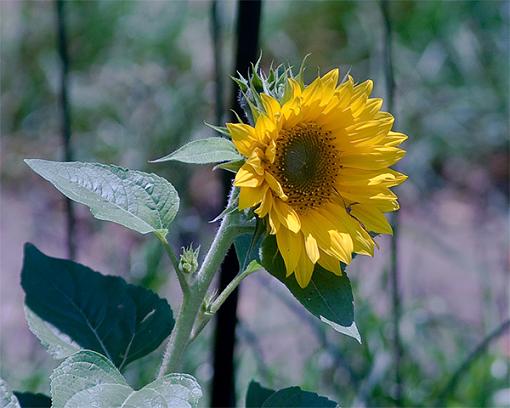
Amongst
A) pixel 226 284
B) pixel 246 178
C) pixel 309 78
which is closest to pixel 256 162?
pixel 246 178

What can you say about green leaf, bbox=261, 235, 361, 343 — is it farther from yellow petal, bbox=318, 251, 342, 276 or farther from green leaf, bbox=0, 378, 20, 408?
green leaf, bbox=0, 378, 20, 408

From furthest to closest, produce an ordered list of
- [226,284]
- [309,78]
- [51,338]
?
1. [309,78]
2. [226,284]
3. [51,338]

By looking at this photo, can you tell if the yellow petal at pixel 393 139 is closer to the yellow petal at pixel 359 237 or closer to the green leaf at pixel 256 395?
the yellow petal at pixel 359 237

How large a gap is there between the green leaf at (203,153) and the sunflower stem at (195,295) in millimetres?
48

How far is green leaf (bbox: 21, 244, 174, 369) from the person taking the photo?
31.4 inches

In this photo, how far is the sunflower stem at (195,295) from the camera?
69 cm

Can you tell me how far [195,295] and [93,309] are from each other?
0.15 meters

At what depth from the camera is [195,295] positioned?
2.31ft

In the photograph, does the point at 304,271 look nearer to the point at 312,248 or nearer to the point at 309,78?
the point at 312,248

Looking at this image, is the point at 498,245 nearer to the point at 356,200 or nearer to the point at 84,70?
the point at 84,70

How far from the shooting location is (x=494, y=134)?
9.72 feet

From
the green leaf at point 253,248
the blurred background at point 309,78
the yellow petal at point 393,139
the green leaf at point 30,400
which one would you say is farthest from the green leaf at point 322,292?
the blurred background at point 309,78

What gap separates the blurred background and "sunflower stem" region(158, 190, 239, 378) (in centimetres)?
97

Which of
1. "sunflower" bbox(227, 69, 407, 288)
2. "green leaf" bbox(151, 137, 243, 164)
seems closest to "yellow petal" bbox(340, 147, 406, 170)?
"sunflower" bbox(227, 69, 407, 288)
